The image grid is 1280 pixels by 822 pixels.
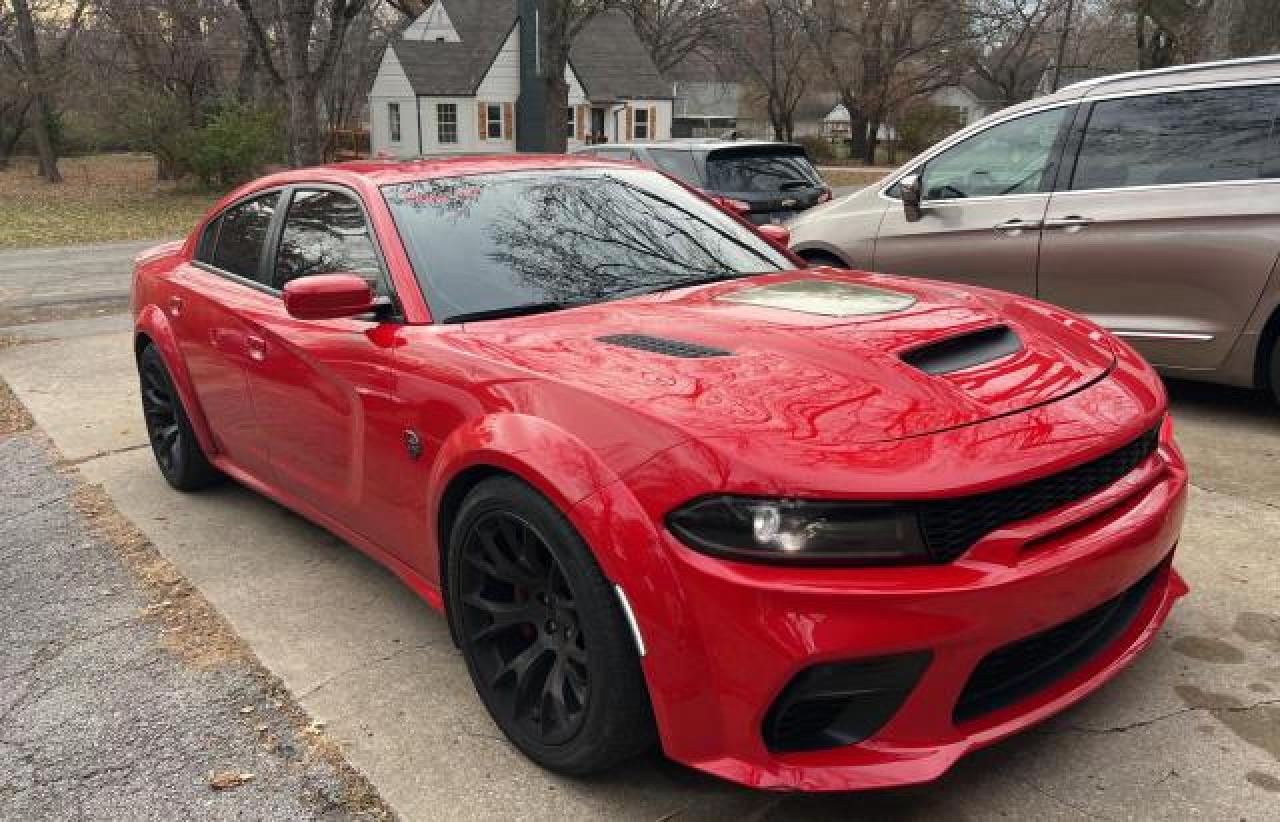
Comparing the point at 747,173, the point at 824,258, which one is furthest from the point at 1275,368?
the point at 747,173

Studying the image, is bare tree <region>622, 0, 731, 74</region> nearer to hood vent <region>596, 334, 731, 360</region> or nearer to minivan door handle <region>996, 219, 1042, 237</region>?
minivan door handle <region>996, 219, 1042, 237</region>

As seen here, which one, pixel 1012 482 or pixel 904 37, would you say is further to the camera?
pixel 904 37

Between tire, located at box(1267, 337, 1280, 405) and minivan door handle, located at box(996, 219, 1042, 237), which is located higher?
minivan door handle, located at box(996, 219, 1042, 237)

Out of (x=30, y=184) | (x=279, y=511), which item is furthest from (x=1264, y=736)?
(x=30, y=184)

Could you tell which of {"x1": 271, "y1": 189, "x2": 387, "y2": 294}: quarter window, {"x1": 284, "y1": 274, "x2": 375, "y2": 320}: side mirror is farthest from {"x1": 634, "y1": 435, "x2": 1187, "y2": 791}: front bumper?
{"x1": 271, "y1": 189, "x2": 387, "y2": 294}: quarter window

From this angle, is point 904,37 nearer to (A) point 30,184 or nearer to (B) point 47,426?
(A) point 30,184

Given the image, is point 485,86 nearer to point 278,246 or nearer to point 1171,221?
point 1171,221

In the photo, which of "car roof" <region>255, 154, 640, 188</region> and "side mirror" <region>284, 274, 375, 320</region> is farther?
"car roof" <region>255, 154, 640, 188</region>

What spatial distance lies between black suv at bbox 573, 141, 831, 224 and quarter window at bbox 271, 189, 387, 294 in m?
5.99

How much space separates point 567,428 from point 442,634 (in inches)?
50.5

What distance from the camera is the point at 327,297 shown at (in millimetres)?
2918

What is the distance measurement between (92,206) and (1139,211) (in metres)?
25.1

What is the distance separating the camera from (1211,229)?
4.78 meters

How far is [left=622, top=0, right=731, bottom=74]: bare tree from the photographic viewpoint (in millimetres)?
48875
